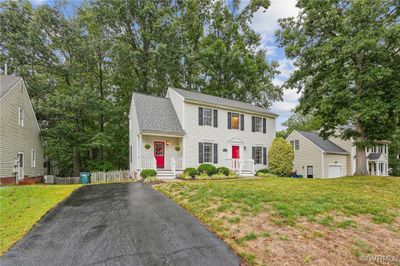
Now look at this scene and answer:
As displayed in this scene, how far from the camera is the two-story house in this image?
14992 mm

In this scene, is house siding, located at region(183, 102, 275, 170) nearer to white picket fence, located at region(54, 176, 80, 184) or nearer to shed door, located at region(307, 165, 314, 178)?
shed door, located at region(307, 165, 314, 178)

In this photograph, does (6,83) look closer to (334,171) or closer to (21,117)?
(21,117)

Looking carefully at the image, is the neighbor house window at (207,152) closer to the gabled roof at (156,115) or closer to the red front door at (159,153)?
the gabled roof at (156,115)

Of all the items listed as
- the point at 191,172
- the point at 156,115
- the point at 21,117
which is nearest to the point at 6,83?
the point at 21,117

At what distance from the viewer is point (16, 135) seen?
14250mm

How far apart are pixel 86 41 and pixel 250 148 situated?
1782 cm

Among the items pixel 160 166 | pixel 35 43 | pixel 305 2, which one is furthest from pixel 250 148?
pixel 35 43

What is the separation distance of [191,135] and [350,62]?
11.0 m

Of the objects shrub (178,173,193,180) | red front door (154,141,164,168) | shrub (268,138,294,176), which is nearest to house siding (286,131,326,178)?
shrub (268,138,294,176)

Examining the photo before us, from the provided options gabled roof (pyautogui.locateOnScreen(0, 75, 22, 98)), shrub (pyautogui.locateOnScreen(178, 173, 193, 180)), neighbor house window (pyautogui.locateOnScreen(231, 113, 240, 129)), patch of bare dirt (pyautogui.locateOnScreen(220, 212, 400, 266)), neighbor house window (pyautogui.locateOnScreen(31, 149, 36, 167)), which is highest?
gabled roof (pyautogui.locateOnScreen(0, 75, 22, 98))

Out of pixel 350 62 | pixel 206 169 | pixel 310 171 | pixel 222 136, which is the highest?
pixel 350 62

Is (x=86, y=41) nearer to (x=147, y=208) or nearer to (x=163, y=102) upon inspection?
(x=163, y=102)

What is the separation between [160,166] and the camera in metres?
15.5

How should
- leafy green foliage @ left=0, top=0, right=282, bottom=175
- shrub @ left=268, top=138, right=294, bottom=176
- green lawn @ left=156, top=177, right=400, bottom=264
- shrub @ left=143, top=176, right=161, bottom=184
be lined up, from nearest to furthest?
green lawn @ left=156, top=177, right=400, bottom=264, shrub @ left=143, top=176, right=161, bottom=184, shrub @ left=268, top=138, right=294, bottom=176, leafy green foliage @ left=0, top=0, right=282, bottom=175
